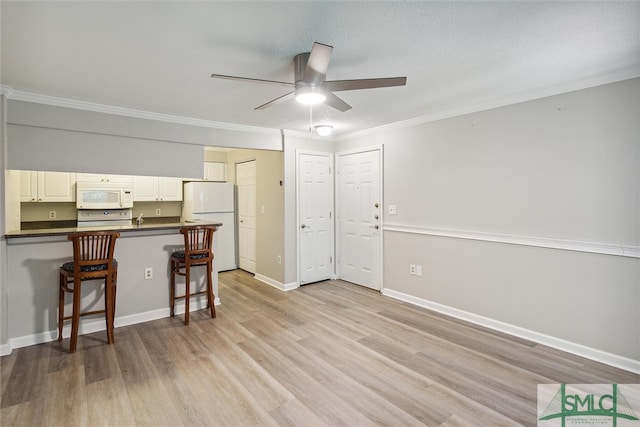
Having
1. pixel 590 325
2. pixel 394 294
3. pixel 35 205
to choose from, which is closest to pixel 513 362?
pixel 590 325

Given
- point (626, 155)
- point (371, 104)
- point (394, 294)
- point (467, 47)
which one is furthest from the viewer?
point (394, 294)

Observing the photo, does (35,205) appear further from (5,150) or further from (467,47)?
(467,47)

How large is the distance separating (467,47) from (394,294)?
121 inches

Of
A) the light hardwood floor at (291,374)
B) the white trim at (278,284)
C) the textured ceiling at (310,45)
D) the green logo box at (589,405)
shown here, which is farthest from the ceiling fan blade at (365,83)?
the white trim at (278,284)

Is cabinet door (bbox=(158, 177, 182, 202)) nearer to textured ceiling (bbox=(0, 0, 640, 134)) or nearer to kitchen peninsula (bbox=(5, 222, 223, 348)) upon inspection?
kitchen peninsula (bbox=(5, 222, 223, 348))

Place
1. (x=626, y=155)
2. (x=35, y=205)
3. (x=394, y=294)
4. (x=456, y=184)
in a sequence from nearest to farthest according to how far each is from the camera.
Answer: (x=626, y=155) < (x=456, y=184) < (x=394, y=294) < (x=35, y=205)

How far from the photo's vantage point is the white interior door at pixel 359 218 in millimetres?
4535

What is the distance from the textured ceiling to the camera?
5.61 feet

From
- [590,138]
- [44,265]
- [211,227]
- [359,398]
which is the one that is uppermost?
[590,138]

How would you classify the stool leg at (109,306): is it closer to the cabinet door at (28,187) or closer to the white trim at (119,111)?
the white trim at (119,111)

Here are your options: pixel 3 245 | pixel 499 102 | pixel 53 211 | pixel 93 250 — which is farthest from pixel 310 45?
pixel 53 211

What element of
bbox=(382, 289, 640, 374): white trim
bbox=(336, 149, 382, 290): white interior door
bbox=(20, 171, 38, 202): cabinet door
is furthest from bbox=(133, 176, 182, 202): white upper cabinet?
bbox=(382, 289, 640, 374): white trim

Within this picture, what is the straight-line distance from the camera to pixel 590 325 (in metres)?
2.71

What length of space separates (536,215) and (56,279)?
455cm
